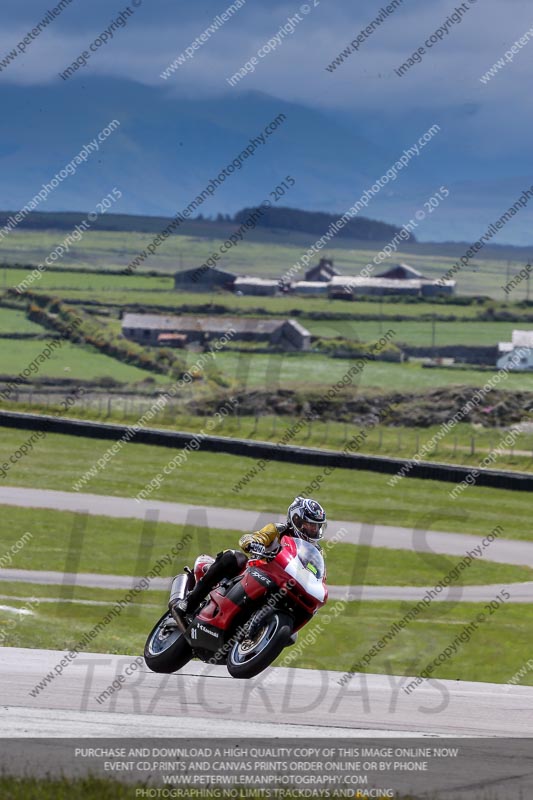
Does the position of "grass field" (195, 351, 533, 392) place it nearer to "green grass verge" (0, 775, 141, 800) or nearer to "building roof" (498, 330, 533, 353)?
"building roof" (498, 330, 533, 353)

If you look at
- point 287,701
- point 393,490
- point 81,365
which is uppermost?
point 287,701

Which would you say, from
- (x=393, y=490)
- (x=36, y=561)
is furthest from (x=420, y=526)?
(x=36, y=561)

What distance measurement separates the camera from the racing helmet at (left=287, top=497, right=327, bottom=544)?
1589 cm

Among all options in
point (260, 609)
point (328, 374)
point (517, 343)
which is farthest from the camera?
point (517, 343)

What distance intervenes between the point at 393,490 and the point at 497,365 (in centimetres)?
5666

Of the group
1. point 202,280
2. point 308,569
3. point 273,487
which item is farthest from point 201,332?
point 308,569

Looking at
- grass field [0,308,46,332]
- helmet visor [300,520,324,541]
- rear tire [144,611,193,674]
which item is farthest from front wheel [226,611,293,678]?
grass field [0,308,46,332]

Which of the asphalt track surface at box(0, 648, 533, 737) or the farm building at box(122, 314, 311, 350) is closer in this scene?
the asphalt track surface at box(0, 648, 533, 737)

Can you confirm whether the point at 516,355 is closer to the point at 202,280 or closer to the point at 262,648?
the point at 202,280

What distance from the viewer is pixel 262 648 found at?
50.8 ft

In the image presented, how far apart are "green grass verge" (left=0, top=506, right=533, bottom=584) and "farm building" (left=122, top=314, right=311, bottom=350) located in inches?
2703

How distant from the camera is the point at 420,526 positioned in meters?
46.8

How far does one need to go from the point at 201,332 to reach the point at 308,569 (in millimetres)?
98542

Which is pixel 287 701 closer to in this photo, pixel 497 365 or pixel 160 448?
pixel 160 448
